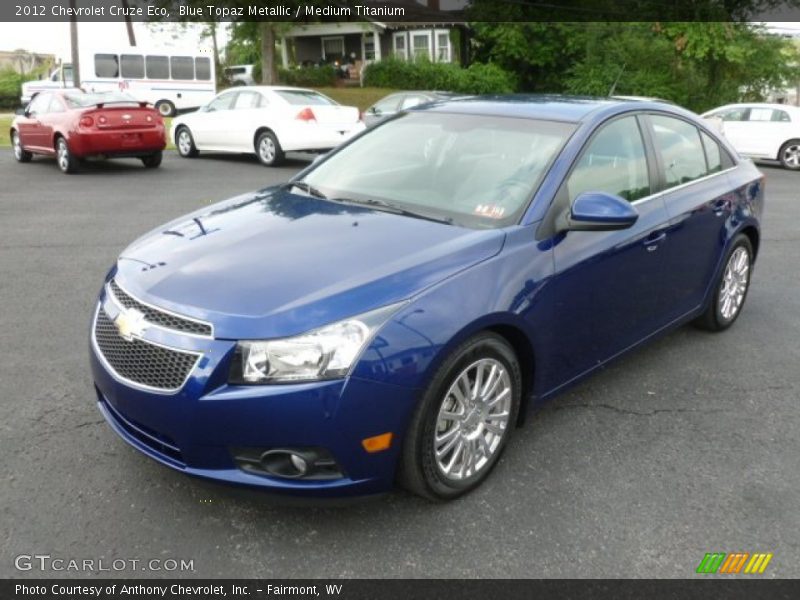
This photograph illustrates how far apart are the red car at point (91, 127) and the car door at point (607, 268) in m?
11.0

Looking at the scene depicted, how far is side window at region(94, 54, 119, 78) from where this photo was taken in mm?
30906

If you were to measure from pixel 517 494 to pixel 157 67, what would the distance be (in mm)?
32505

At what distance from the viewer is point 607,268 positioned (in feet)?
12.2

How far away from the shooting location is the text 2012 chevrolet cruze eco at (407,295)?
267 cm

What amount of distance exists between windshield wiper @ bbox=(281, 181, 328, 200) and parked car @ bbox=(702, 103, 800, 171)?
14.7 metres

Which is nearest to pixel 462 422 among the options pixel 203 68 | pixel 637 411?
pixel 637 411

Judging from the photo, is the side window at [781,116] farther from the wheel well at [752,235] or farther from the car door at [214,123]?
the wheel well at [752,235]

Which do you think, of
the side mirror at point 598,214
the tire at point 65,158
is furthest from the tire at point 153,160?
the side mirror at point 598,214

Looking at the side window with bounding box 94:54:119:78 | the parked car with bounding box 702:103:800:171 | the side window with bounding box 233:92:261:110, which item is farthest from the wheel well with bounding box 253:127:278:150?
the side window with bounding box 94:54:119:78

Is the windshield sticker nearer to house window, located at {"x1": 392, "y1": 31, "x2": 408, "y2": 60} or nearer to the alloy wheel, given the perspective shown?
the alloy wheel

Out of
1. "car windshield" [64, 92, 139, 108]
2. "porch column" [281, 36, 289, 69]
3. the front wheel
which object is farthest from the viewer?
"porch column" [281, 36, 289, 69]

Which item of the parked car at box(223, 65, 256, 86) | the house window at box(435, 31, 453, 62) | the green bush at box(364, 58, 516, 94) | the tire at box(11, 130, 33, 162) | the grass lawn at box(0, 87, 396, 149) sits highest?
the house window at box(435, 31, 453, 62)

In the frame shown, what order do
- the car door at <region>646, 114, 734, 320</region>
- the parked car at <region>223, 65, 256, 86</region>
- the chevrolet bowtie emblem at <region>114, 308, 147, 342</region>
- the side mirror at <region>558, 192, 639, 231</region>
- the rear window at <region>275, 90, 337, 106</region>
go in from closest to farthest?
the chevrolet bowtie emblem at <region>114, 308, 147, 342</region>
the side mirror at <region>558, 192, 639, 231</region>
the car door at <region>646, 114, 734, 320</region>
the rear window at <region>275, 90, 337, 106</region>
the parked car at <region>223, 65, 256, 86</region>
